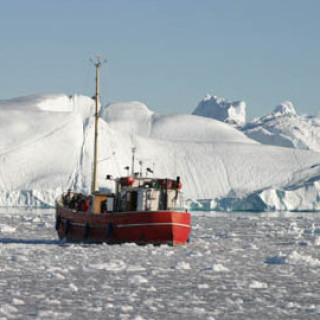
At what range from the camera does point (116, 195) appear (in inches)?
1132

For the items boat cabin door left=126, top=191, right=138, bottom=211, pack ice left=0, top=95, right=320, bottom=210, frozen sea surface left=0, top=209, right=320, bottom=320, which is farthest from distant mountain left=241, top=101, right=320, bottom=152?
frozen sea surface left=0, top=209, right=320, bottom=320

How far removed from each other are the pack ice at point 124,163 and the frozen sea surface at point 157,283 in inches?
2137

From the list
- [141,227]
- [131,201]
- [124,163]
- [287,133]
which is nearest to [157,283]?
[141,227]

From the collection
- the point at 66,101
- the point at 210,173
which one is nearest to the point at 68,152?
the point at 210,173

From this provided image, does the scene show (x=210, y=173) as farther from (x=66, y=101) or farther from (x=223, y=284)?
(x=223, y=284)

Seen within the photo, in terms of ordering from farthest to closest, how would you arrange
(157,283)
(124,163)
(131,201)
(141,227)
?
(124,163) < (131,201) < (141,227) < (157,283)

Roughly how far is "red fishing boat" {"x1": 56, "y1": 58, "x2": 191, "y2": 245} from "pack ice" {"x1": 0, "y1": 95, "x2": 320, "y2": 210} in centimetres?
4856

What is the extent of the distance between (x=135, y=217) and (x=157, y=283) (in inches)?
419

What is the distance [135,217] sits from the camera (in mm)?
26594

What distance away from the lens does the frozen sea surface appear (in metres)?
12.7

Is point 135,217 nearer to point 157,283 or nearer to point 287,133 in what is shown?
point 157,283

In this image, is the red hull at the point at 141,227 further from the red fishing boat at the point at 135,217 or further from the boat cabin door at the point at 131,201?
the boat cabin door at the point at 131,201

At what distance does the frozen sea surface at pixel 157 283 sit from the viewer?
12711 mm

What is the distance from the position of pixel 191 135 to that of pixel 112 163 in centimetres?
3226
